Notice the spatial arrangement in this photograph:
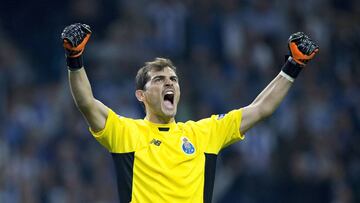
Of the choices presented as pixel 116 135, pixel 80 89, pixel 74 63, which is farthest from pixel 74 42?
pixel 116 135

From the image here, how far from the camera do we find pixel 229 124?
6.32 m

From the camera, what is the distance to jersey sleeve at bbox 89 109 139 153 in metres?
5.95

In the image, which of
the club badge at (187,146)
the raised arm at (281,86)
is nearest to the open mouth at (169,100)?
the club badge at (187,146)

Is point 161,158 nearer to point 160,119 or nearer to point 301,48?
point 160,119

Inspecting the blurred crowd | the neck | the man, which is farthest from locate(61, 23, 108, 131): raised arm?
the blurred crowd

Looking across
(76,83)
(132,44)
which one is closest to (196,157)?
(76,83)

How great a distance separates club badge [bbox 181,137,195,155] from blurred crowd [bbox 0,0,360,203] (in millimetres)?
4863

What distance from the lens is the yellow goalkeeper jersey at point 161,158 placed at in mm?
5938

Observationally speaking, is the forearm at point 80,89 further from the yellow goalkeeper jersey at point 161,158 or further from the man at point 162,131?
the yellow goalkeeper jersey at point 161,158

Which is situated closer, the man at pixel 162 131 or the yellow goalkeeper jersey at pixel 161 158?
the man at pixel 162 131

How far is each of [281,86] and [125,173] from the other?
1.26 meters

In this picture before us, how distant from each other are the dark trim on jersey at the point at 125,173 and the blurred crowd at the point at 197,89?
4.95 m

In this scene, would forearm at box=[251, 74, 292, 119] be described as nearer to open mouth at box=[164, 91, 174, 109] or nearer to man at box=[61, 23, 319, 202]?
man at box=[61, 23, 319, 202]

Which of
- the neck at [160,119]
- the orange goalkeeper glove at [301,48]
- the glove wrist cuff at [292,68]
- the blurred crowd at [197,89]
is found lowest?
the blurred crowd at [197,89]
